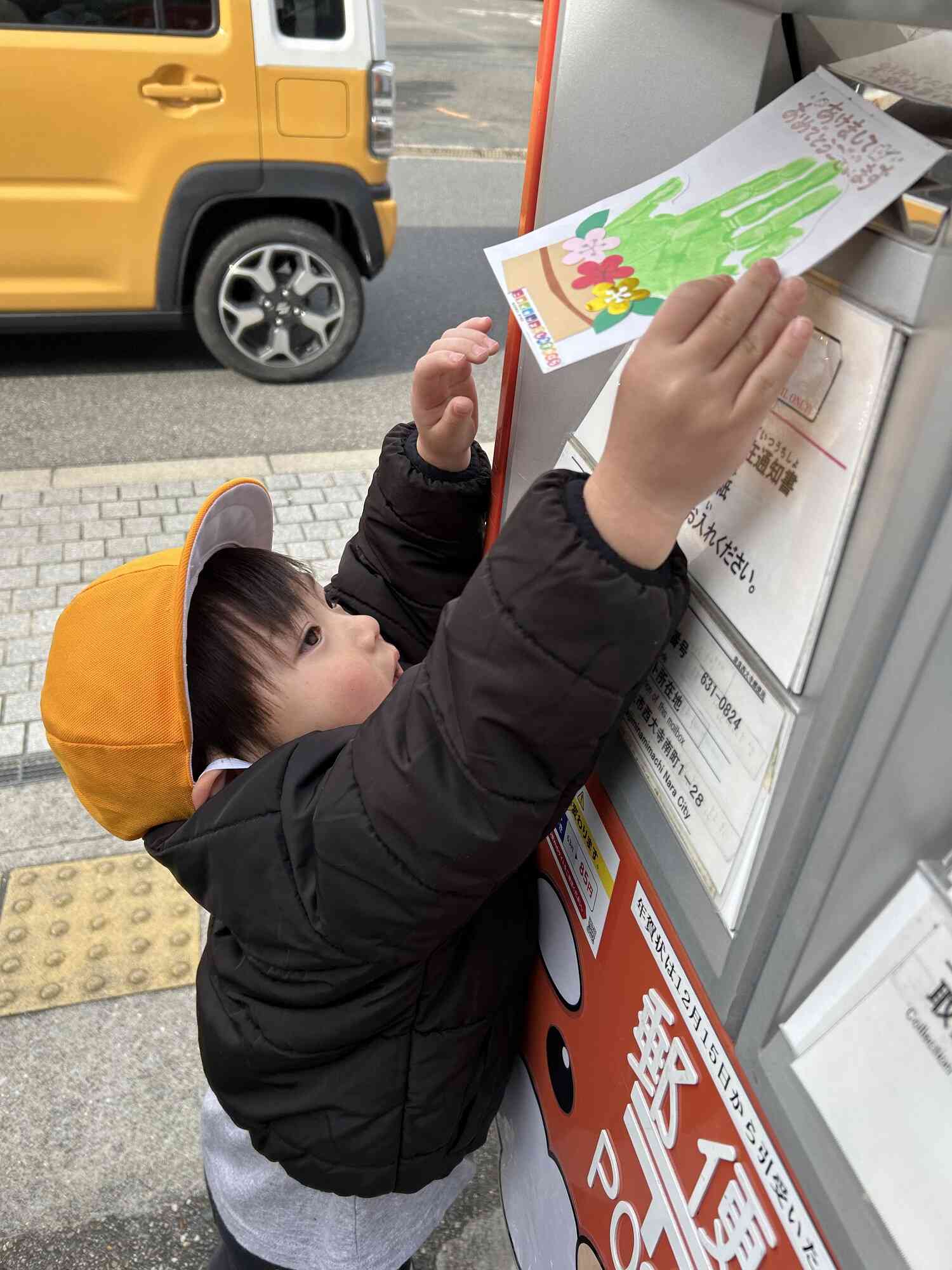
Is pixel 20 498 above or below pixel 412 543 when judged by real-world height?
below

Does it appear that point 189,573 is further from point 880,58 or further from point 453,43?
point 453,43

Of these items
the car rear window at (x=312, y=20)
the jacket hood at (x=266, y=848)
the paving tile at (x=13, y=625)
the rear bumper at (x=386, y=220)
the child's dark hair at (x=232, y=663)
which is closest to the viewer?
the jacket hood at (x=266, y=848)

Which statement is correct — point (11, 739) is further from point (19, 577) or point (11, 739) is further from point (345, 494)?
point (345, 494)

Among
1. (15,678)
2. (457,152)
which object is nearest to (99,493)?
(15,678)

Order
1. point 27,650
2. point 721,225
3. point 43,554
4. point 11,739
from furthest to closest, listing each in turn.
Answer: point 43,554, point 27,650, point 11,739, point 721,225

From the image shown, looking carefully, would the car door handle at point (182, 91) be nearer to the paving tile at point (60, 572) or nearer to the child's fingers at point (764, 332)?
the paving tile at point (60, 572)

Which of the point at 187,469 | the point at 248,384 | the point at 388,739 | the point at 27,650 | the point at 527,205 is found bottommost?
the point at 248,384

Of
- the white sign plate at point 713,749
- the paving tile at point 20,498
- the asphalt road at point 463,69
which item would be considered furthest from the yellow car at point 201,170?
the asphalt road at point 463,69

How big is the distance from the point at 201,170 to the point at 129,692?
3923 mm

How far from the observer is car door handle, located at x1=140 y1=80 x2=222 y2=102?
420 centimetres

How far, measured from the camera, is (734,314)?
694 mm

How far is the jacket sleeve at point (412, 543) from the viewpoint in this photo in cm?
137

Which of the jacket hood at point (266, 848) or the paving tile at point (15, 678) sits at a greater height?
the jacket hood at point (266, 848)

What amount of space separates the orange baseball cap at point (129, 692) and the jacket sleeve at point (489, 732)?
0.66 feet
